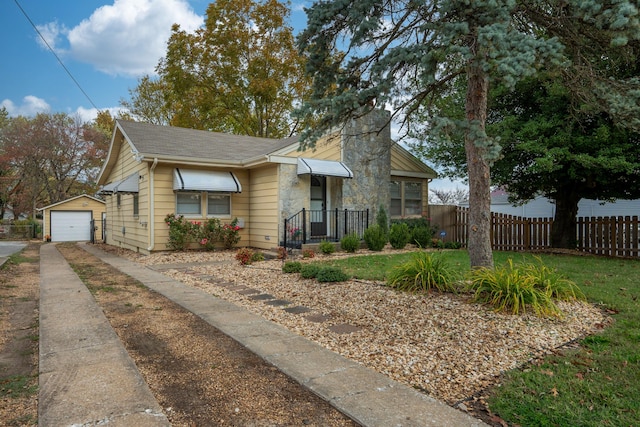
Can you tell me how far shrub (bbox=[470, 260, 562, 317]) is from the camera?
14.7 ft

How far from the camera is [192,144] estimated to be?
1285 centimetres

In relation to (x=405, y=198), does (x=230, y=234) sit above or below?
below

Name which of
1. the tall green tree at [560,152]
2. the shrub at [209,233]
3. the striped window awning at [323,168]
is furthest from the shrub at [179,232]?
the tall green tree at [560,152]

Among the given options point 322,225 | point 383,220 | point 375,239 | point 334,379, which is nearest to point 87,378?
point 334,379

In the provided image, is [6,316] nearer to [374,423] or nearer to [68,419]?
[68,419]

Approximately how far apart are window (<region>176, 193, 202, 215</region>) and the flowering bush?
11.7 inches

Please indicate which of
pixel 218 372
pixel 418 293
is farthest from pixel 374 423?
pixel 418 293

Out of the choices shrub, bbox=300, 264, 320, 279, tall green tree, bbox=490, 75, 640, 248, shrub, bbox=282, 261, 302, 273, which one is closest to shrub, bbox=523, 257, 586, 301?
shrub, bbox=300, 264, 320, 279

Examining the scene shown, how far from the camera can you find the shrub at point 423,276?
5.50m

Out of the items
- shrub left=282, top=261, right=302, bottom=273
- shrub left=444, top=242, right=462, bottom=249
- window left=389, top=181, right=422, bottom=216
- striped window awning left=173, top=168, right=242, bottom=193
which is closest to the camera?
shrub left=282, top=261, right=302, bottom=273

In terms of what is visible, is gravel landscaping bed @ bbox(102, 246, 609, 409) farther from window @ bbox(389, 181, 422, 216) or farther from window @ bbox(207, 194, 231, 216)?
window @ bbox(389, 181, 422, 216)

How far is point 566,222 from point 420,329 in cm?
1032

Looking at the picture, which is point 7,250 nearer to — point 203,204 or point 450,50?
point 203,204

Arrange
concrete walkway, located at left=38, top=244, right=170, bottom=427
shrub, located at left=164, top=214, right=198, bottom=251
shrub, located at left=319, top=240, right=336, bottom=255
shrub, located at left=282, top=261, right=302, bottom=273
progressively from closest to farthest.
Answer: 1. concrete walkway, located at left=38, top=244, right=170, bottom=427
2. shrub, located at left=282, top=261, right=302, bottom=273
3. shrub, located at left=319, top=240, right=336, bottom=255
4. shrub, located at left=164, top=214, right=198, bottom=251
